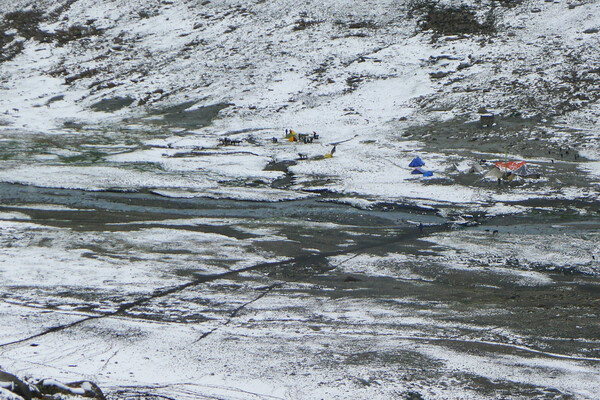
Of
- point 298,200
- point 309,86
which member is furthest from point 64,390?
point 309,86

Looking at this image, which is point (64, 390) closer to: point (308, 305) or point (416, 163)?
point (308, 305)

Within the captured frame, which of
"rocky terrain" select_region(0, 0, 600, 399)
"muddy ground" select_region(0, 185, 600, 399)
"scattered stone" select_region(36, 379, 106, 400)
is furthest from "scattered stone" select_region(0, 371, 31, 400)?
"muddy ground" select_region(0, 185, 600, 399)

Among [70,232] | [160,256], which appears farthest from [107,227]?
[160,256]

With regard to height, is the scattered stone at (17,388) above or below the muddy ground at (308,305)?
above

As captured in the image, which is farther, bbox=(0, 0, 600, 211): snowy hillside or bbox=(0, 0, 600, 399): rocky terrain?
bbox=(0, 0, 600, 211): snowy hillside

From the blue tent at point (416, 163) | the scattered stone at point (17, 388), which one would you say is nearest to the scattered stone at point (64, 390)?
the scattered stone at point (17, 388)

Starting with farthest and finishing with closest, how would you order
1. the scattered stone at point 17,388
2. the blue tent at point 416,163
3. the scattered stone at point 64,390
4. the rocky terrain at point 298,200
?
the blue tent at point 416,163 < the rocky terrain at point 298,200 < the scattered stone at point 64,390 < the scattered stone at point 17,388

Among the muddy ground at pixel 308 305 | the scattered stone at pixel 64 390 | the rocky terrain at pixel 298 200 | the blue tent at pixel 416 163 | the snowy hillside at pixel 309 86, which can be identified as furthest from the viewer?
the snowy hillside at pixel 309 86

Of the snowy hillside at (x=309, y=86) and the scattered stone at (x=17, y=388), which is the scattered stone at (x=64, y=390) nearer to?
the scattered stone at (x=17, y=388)

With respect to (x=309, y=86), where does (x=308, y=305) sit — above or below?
below

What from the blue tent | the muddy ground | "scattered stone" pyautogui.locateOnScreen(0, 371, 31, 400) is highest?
"scattered stone" pyautogui.locateOnScreen(0, 371, 31, 400)

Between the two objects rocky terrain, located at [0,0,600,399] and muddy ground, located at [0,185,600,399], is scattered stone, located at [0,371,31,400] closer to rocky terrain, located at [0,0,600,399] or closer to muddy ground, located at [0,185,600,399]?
rocky terrain, located at [0,0,600,399]
